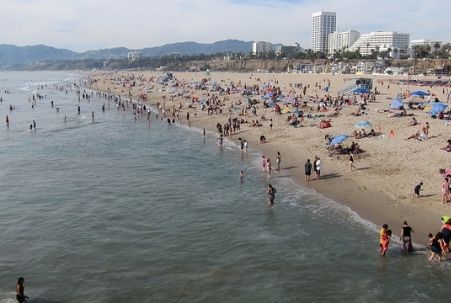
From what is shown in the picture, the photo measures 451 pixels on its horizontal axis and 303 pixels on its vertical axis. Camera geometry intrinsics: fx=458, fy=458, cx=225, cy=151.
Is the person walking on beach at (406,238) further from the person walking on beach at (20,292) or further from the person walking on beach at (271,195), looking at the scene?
the person walking on beach at (20,292)

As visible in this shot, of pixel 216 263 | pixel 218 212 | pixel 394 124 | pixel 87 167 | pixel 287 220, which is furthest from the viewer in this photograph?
pixel 394 124

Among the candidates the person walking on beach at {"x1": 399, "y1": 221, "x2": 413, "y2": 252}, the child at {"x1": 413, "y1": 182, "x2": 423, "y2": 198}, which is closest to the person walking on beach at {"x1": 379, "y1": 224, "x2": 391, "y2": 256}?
the person walking on beach at {"x1": 399, "y1": 221, "x2": 413, "y2": 252}

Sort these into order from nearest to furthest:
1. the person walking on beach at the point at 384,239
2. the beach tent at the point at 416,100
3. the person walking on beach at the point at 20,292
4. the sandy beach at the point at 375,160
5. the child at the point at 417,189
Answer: the person walking on beach at the point at 20,292 → the person walking on beach at the point at 384,239 → the sandy beach at the point at 375,160 → the child at the point at 417,189 → the beach tent at the point at 416,100

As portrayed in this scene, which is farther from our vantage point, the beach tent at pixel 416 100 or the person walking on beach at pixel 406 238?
the beach tent at pixel 416 100

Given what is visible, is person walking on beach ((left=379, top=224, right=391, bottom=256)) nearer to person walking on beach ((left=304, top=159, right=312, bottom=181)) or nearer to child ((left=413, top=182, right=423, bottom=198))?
child ((left=413, top=182, right=423, bottom=198))

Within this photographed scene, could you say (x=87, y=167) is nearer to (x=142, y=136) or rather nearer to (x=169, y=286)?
(x=142, y=136)

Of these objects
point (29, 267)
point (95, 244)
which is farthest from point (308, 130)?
point (29, 267)

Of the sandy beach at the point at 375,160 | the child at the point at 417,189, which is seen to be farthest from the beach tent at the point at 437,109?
the child at the point at 417,189

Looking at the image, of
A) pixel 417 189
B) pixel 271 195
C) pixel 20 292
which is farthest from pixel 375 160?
pixel 20 292
